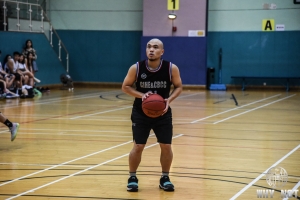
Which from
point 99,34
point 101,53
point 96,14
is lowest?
point 101,53

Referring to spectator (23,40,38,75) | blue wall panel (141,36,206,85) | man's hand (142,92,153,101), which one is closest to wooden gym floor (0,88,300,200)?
man's hand (142,92,153,101)

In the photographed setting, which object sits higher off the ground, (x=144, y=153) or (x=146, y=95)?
(x=146, y=95)

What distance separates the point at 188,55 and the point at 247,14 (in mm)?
3179

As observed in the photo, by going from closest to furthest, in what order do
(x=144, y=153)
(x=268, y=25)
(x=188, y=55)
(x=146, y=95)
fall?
(x=146, y=95)
(x=144, y=153)
(x=268, y=25)
(x=188, y=55)

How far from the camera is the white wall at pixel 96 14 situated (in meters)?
27.1

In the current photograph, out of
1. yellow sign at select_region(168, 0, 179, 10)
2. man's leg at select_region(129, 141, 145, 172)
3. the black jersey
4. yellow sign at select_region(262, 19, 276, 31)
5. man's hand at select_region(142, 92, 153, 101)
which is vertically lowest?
man's leg at select_region(129, 141, 145, 172)

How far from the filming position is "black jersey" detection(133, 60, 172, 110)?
6.56m

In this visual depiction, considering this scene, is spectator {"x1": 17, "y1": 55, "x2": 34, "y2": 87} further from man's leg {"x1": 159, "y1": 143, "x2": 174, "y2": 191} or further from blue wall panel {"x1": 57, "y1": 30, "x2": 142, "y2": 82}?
man's leg {"x1": 159, "y1": 143, "x2": 174, "y2": 191}

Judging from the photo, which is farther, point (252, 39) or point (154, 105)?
point (252, 39)

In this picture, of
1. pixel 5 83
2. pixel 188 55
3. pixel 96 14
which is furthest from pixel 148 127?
pixel 96 14

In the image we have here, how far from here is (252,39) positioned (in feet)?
85.1

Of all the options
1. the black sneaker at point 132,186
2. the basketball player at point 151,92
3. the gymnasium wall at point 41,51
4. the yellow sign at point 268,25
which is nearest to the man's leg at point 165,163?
the basketball player at point 151,92

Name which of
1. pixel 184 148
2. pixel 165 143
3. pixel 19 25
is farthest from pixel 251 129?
pixel 19 25

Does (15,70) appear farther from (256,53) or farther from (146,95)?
(146,95)
